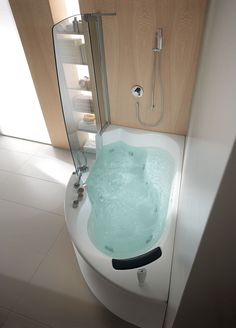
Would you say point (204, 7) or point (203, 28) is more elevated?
point (204, 7)

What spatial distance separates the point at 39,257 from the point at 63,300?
0.41 m

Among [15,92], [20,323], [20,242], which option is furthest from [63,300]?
[15,92]

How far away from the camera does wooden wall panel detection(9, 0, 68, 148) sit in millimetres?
1871

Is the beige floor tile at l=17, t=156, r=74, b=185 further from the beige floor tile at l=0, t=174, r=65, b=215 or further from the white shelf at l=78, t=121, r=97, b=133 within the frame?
the white shelf at l=78, t=121, r=97, b=133

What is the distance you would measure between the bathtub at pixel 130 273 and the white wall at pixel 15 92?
150 cm

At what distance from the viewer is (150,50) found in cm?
182

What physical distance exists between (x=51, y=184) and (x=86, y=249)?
124 centimetres

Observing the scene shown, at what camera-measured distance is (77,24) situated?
5.19 ft

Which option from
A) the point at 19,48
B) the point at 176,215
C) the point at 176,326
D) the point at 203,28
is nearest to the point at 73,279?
the point at 176,215

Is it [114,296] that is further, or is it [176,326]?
[114,296]

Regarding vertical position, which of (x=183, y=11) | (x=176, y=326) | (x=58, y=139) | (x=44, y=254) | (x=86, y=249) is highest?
(x=183, y=11)

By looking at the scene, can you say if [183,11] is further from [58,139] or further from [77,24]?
[58,139]

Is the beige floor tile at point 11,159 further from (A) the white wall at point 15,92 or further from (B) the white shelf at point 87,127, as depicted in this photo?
(B) the white shelf at point 87,127

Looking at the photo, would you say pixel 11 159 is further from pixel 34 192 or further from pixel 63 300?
pixel 63 300
